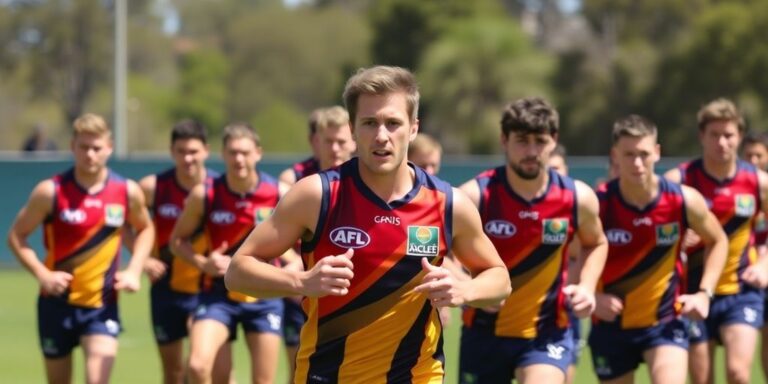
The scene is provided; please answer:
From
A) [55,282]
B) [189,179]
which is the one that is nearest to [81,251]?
[55,282]

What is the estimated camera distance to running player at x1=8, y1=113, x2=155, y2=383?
10.7 metres

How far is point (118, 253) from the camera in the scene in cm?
1110

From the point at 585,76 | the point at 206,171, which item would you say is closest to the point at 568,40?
the point at 585,76

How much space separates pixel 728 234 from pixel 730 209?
22 centimetres

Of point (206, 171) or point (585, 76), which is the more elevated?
point (585, 76)

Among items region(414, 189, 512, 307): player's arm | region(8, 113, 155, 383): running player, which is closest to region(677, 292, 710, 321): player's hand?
region(414, 189, 512, 307): player's arm

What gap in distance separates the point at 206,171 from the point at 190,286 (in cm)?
98

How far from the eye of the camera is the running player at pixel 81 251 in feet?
35.2

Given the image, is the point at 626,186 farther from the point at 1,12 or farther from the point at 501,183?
the point at 1,12

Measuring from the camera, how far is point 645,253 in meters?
10.1

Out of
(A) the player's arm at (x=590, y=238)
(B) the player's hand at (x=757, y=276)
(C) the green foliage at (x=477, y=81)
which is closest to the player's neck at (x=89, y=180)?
(A) the player's arm at (x=590, y=238)

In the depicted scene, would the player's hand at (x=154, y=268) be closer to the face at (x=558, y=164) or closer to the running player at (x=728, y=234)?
the face at (x=558, y=164)

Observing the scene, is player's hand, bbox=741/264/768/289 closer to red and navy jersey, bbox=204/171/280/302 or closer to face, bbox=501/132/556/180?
face, bbox=501/132/556/180

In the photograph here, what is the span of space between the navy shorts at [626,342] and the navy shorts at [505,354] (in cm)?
79
